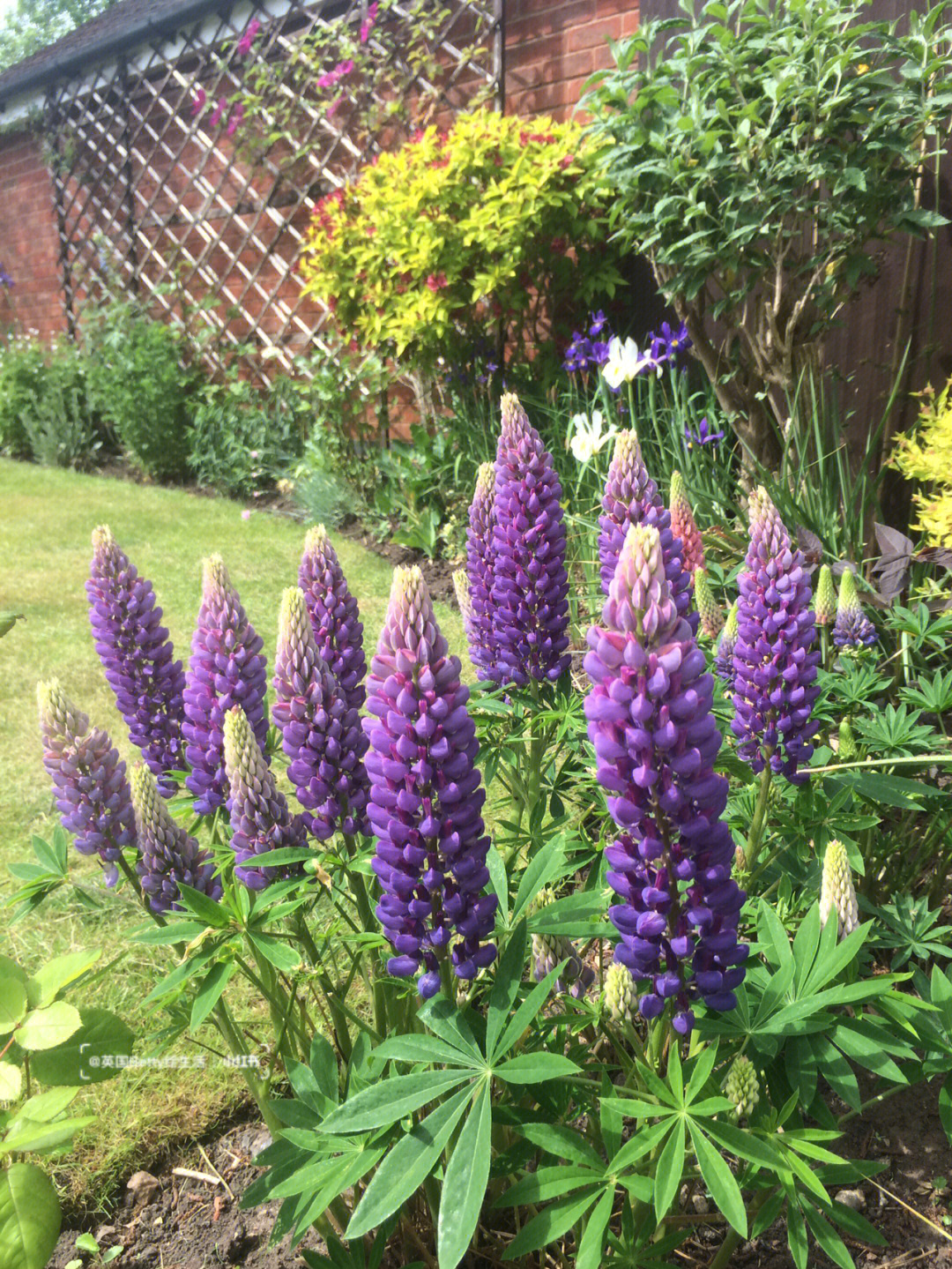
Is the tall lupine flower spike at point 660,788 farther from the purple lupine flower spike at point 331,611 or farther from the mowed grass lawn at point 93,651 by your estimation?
the mowed grass lawn at point 93,651

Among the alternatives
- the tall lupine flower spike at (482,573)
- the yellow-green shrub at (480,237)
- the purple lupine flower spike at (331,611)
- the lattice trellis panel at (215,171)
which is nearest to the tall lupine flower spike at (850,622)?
the tall lupine flower spike at (482,573)

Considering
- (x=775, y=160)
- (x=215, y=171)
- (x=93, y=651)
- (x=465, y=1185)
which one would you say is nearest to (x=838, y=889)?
(x=465, y=1185)

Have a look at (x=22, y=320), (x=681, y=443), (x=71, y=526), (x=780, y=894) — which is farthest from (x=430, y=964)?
(x=22, y=320)

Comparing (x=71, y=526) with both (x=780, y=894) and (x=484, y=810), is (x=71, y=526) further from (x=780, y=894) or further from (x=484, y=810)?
(x=780, y=894)

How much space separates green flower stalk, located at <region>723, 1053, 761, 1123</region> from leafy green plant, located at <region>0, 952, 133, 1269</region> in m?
0.70

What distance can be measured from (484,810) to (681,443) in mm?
1867

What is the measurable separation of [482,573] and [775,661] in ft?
2.09

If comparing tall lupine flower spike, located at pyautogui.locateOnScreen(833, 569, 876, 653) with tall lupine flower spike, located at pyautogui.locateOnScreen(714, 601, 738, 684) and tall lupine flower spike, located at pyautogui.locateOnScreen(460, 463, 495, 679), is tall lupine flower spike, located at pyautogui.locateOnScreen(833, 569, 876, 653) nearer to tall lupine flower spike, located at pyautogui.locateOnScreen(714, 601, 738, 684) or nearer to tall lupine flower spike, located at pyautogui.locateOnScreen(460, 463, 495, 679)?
tall lupine flower spike, located at pyautogui.locateOnScreen(714, 601, 738, 684)

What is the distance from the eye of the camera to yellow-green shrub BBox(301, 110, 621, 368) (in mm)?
4609

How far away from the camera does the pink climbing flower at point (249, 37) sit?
7.32m

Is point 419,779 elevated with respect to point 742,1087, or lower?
elevated

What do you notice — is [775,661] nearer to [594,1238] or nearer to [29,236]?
[594,1238]

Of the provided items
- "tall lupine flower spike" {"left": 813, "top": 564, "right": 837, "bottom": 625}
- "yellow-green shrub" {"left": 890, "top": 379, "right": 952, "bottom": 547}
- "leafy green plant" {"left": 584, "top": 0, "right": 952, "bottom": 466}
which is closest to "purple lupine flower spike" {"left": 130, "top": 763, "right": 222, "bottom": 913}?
"tall lupine flower spike" {"left": 813, "top": 564, "right": 837, "bottom": 625}

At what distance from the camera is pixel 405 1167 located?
940mm
